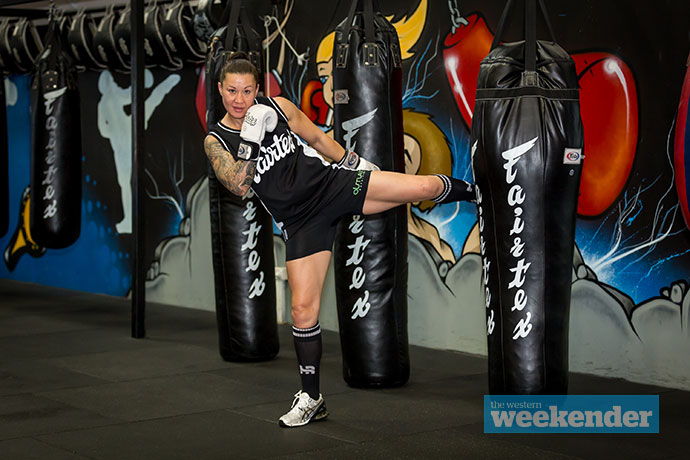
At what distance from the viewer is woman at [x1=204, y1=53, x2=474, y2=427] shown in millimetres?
3705

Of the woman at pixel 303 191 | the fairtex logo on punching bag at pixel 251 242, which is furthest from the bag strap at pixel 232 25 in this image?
the woman at pixel 303 191

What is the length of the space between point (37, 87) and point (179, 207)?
1.71 meters

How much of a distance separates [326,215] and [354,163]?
292mm

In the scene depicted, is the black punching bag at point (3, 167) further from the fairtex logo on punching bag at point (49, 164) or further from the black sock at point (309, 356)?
the black sock at point (309, 356)

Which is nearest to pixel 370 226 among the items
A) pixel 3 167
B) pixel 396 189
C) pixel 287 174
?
pixel 396 189

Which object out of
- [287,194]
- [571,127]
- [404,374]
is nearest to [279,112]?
[287,194]

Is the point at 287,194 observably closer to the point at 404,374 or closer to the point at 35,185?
the point at 404,374

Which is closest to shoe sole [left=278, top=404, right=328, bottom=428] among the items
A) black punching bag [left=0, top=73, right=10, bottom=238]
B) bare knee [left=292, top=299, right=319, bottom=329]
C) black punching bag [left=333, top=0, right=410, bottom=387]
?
bare knee [left=292, top=299, right=319, bottom=329]

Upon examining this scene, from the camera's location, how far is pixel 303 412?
370cm

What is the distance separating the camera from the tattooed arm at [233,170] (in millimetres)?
3631

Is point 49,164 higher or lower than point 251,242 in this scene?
higher

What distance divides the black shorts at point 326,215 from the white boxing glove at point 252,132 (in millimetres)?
368

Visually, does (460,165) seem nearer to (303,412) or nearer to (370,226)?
(370,226)

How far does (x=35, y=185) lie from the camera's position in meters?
5.87
